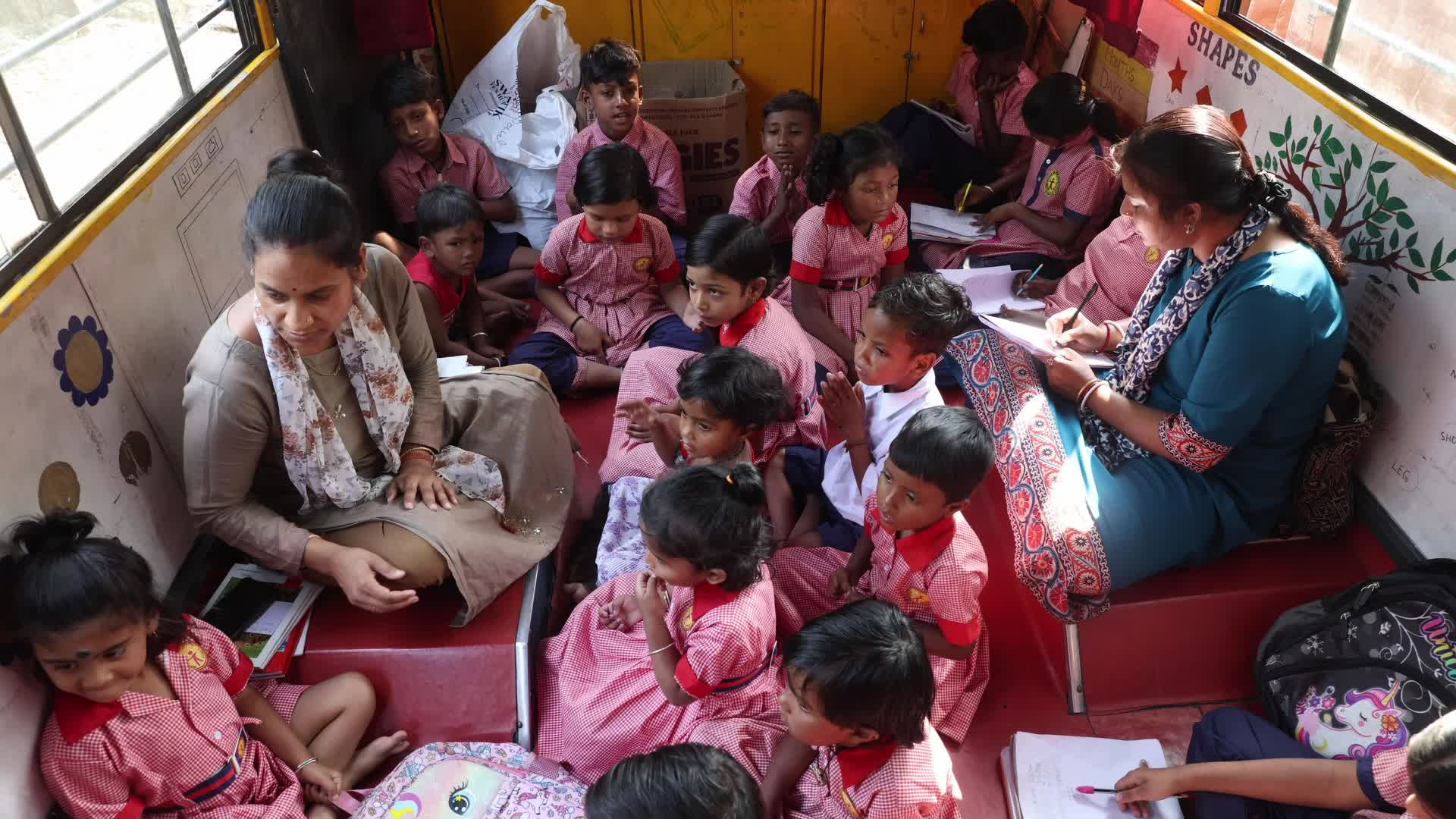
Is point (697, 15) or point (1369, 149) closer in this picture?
point (1369, 149)

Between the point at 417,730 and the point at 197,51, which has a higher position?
the point at 197,51

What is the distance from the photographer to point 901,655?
58.1 inches

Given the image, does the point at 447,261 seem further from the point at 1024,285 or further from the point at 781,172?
the point at 1024,285

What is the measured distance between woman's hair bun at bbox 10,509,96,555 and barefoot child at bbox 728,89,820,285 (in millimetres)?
2240

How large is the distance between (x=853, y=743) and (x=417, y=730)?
3.23ft

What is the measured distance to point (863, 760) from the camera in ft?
5.15

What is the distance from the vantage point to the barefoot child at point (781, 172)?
11.0 ft

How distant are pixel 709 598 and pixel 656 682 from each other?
0.27 m

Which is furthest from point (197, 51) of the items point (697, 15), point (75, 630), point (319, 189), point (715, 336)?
point (697, 15)

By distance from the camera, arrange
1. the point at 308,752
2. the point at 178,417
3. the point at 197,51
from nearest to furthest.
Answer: the point at 308,752
the point at 178,417
the point at 197,51

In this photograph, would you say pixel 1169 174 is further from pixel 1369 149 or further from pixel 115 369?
pixel 115 369

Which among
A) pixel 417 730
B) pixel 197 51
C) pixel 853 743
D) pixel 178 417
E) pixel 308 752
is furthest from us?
pixel 197 51

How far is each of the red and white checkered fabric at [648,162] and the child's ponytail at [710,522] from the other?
212cm

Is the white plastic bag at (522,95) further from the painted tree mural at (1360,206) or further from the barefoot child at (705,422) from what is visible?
the painted tree mural at (1360,206)
